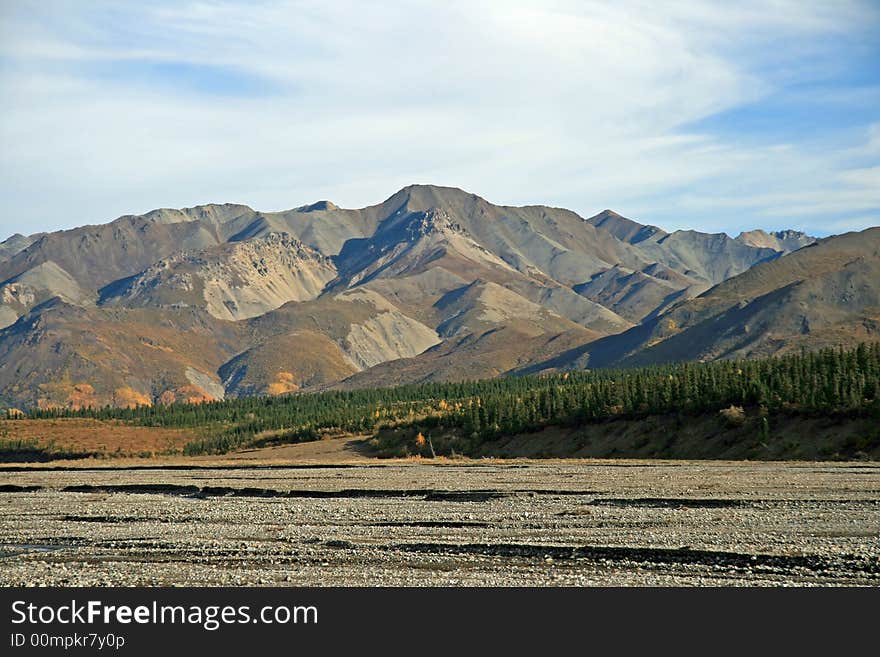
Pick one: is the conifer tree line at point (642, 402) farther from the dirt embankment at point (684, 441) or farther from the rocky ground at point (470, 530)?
the rocky ground at point (470, 530)

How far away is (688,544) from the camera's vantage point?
29.5 m

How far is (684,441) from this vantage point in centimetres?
7906

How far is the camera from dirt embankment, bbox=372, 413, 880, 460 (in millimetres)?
67375

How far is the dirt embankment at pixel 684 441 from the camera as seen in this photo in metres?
67.4

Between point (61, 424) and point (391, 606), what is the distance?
13406 cm

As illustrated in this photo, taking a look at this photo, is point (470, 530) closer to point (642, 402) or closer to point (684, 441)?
point (684, 441)

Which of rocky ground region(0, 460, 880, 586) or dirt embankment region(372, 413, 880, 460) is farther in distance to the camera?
dirt embankment region(372, 413, 880, 460)

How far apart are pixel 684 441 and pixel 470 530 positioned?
157ft

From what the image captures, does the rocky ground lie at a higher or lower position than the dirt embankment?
higher

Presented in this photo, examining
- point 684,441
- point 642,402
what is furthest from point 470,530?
point 642,402

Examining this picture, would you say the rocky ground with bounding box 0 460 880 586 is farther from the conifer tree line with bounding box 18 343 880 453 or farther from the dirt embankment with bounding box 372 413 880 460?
the conifer tree line with bounding box 18 343 880 453

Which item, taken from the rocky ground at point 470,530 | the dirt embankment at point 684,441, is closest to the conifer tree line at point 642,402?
the dirt embankment at point 684,441

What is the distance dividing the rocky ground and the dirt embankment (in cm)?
867

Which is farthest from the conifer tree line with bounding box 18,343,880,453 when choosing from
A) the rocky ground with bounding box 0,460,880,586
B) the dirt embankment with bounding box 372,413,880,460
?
the rocky ground with bounding box 0,460,880,586
